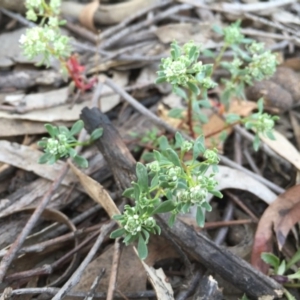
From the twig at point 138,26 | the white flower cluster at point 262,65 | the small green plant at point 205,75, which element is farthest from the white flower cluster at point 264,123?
the twig at point 138,26

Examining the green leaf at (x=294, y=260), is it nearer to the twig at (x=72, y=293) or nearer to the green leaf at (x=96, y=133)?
the twig at (x=72, y=293)

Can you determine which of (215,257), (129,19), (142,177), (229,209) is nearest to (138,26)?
(129,19)

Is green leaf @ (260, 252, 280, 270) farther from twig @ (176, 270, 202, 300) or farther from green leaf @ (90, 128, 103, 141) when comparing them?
green leaf @ (90, 128, 103, 141)

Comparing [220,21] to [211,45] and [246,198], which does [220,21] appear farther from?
[246,198]

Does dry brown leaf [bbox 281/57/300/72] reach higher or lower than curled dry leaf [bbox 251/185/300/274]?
higher

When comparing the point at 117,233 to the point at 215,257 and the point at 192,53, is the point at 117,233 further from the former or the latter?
the point at 192,53

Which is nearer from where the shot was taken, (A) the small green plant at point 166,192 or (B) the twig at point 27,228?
(A) the small green plant at point 166,192

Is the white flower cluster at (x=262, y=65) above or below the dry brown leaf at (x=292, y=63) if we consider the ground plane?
above

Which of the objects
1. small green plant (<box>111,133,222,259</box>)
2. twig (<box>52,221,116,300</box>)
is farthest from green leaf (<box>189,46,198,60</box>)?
twig (<box>52,221,116,300</box>)
